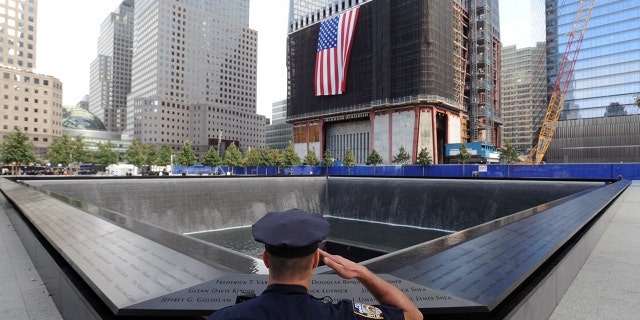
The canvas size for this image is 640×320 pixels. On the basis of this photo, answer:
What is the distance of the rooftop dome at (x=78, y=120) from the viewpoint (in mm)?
155050

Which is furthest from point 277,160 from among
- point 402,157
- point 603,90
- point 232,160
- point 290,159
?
point 603,90

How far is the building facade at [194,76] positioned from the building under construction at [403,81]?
67.3 metres

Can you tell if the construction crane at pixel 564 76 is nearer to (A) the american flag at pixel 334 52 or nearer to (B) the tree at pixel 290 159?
(A) the american flag at pixel 334 52

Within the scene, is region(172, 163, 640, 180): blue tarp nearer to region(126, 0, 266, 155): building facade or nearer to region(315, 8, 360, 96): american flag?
region(315, 8, 360, 96): american flag

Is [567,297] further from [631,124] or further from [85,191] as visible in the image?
[631,124]

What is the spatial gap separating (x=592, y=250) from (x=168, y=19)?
17688 centimetres

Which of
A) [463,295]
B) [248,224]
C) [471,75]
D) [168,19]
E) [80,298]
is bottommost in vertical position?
[248,224]

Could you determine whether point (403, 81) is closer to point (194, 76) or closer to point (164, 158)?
point (164, 158)

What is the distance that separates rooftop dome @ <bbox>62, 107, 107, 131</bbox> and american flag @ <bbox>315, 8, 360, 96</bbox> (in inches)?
4863

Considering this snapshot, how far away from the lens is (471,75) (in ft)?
293

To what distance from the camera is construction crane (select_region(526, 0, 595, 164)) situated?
101125 millimetres

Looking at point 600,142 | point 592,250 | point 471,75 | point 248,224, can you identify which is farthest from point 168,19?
point 592,250

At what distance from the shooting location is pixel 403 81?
77562mm

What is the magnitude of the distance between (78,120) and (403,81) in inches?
5952
